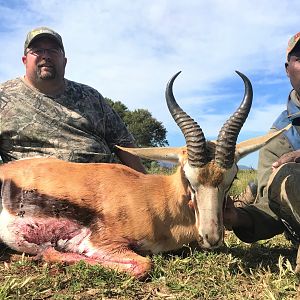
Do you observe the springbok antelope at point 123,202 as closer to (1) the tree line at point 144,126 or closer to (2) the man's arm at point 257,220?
(2) the man's arm at point 257,220

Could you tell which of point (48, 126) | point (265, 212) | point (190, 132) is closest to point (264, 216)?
point (265, 212)

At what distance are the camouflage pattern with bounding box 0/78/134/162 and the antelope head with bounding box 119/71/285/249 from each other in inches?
83.1

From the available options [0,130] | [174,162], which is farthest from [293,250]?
[0,130]

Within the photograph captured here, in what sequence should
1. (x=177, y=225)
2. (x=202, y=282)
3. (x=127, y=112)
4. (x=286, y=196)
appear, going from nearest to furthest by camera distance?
(x=202, y=282) < (x=286, y=196) < (x=177, y=225) < (x=127, y=112)

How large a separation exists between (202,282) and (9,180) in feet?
9.19

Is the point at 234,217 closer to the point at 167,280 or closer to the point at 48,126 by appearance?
the point at 167,280

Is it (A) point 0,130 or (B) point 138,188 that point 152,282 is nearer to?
(B) point 138,188

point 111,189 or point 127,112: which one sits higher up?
point 127,112

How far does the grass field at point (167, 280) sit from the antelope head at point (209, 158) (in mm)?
425

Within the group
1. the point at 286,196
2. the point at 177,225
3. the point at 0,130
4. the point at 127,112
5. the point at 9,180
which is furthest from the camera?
the point at 127,112

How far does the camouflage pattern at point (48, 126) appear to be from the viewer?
286 inches

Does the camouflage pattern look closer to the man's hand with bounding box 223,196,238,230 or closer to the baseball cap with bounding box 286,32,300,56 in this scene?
the man's hand with bounding box 223,196,238,230

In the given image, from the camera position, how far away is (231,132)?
5250mm

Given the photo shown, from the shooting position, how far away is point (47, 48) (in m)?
7.69
